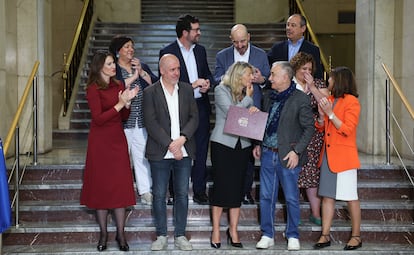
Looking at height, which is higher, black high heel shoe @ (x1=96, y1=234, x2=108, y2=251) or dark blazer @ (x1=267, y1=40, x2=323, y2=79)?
dark blazer @ (x1=267, y1=40, x2=323, y2=79)

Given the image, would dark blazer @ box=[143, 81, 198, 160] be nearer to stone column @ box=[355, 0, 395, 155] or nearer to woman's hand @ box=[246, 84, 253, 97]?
woman's hand @ box=[246, 84, 253, 97]

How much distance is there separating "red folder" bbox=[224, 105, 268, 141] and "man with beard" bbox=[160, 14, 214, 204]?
0.83m

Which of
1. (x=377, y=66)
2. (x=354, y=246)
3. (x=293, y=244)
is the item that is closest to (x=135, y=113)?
(x=293, y=244)

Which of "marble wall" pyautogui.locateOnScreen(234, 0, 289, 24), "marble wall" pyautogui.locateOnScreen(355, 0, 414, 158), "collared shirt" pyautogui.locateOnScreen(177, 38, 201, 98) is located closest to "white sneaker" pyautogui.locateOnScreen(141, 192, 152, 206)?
"collared shirt" pyautogui.locateOnScreen(177, 38, 201, 98)

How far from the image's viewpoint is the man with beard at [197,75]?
6434mm

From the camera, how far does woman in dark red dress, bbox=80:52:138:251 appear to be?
18.9 ft

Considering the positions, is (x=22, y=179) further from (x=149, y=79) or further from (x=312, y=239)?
A: (x=312, y=239)

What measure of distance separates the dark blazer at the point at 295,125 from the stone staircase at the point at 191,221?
1.03m

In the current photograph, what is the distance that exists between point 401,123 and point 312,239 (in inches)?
117

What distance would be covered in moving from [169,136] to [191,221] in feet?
4.14

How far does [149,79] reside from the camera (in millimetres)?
6418

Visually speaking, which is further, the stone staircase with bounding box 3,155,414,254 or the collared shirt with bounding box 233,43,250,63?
the collared shirt with bounding box 233,43,250,63

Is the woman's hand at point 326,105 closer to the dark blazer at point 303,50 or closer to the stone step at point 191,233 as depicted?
the dark blazer at point 303,50

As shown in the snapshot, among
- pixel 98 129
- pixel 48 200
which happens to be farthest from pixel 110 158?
pixel 48 200
